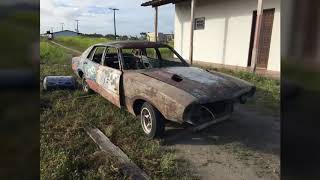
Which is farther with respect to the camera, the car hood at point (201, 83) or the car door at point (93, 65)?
the car door at point (93, 65)

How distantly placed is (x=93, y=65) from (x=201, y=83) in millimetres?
2661

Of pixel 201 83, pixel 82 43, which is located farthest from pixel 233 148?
pixel 82 43

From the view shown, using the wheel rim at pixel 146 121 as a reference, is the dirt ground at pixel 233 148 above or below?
below

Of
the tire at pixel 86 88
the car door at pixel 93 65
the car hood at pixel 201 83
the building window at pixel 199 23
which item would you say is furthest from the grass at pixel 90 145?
the building window at pixel 199 23

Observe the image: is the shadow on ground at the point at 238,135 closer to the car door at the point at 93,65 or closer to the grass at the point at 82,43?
the car door at the point at 93,65

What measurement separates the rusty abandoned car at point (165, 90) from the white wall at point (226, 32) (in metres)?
4.73

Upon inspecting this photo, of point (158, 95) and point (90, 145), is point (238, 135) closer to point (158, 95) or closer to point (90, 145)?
point (158, 95)

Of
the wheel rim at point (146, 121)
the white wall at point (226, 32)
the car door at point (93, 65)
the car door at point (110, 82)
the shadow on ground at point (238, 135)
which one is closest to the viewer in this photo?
the shadow on ground at point (238, 135)

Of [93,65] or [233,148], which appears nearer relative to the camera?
[233,148]

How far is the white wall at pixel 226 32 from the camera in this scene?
8.61m

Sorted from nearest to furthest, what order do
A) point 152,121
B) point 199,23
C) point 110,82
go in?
point 152,121
point 110,82
point 199,23

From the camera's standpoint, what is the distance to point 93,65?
564 centimetres
